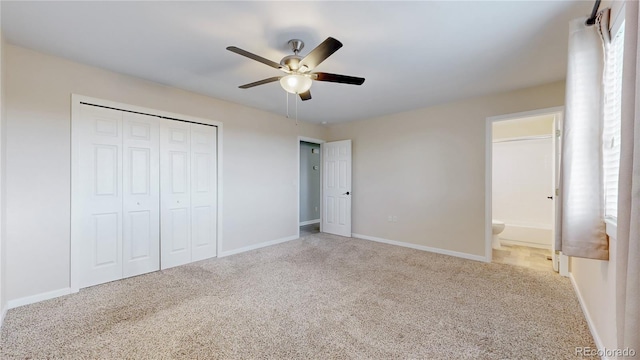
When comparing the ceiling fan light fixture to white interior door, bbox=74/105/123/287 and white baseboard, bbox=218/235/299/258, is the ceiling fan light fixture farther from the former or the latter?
white baseboard, bbox=218/235/299/258

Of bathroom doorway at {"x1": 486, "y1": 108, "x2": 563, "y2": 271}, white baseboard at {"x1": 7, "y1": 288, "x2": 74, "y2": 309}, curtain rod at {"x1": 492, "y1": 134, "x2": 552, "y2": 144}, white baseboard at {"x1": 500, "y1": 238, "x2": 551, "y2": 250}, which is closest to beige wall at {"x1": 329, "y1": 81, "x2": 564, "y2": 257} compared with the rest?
bathroom doorway at {"x1": 486, "y1": 108, "x2": 563, "y2": 271}

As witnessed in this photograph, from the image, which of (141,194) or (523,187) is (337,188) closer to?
(141,194)

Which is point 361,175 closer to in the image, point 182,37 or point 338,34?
point 338,34

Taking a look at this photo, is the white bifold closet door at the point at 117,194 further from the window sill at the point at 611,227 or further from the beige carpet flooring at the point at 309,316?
the window sill at the point at 611,227

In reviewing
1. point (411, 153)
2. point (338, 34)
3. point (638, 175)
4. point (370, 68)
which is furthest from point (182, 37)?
point (411, 153)

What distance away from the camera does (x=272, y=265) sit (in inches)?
138

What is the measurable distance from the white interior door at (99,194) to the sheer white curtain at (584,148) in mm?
4270

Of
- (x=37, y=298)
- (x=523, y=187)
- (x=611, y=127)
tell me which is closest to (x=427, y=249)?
(x=523, y=187)

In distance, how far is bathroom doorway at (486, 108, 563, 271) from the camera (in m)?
4.56

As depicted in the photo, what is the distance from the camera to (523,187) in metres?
5.02

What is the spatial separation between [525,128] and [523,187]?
1.15 metres

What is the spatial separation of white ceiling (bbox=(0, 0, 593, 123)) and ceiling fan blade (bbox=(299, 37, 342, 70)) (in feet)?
0.90

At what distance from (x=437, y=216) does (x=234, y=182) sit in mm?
3362

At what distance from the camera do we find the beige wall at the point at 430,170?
3775mm
